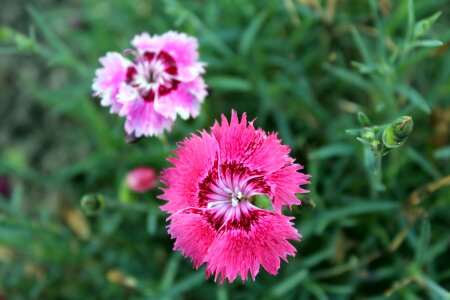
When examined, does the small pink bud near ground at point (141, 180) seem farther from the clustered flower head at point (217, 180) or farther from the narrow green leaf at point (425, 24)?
the narrow green leaf at point (425, 24)

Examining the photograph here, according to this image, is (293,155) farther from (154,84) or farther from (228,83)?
(154,84)

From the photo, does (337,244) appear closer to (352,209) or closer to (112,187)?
(352,209)

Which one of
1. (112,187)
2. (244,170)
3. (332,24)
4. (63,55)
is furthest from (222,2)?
(244,170)

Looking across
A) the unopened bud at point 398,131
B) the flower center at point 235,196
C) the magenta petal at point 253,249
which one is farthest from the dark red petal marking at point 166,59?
the unopened bud at point 398,131

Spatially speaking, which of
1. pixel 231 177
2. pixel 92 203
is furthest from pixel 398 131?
pixel 92 203

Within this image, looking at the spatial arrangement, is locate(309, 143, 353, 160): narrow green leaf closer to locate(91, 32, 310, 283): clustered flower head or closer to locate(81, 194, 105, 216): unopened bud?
locate(91, 32, 310, 283): clustered flower head

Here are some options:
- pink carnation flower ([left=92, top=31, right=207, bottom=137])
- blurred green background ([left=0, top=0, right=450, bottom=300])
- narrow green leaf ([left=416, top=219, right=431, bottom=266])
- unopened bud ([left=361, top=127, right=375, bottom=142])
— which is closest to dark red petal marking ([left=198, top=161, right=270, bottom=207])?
pink carnation flower ([left=92, top=31, right=207, bottom=137])

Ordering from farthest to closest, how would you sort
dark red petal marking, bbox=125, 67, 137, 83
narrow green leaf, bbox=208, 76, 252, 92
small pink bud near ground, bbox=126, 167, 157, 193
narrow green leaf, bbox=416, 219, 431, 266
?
1. narrow green leaf, bbox=208, 76, 252, 92
2. small pink bud near ground, bbox=126, 167, 157, 193
3. narrow green leaf, bbox=416, 219, 431, 266
4. dark red petal marking, bbox=125, 67, 137, 83
